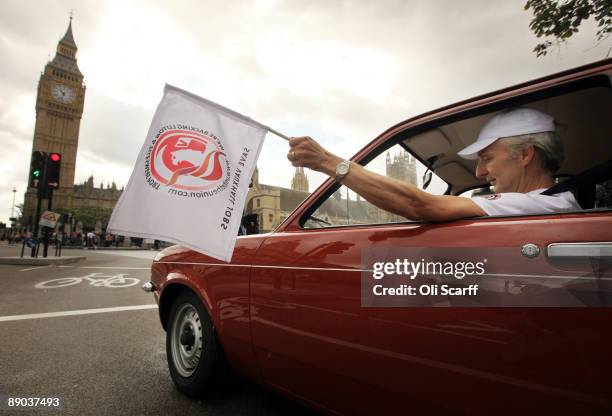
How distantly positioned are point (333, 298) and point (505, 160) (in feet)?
3.32

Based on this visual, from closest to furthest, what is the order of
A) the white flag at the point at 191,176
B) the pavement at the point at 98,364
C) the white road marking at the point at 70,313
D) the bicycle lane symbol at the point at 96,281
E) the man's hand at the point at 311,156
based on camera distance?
the man's hand at the point at 311,156 < the white flag at the point at 191,176 < the pavement at the point at 98,364 < the white road marking at the point at 70,313 < the bicycle lane symbol at the point at 96,281

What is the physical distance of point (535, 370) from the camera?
996 millimetres

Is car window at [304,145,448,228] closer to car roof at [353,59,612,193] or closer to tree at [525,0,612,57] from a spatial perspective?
car roof at [353,59,612,193]

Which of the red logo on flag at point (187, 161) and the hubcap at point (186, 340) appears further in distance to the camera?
the hubcap at point (186, 340)

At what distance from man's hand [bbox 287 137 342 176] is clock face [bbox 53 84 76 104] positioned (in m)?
117

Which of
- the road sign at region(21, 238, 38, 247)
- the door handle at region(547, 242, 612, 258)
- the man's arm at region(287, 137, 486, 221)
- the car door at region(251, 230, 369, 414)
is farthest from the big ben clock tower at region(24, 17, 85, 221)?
the door handle at region(547, 242, 612, 258)

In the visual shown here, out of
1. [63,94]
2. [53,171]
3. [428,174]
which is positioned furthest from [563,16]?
[63,94]

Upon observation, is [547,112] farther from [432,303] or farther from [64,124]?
[64,124]

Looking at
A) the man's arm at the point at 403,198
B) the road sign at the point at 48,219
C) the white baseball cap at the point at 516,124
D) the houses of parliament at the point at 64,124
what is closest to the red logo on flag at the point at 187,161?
the man's arm at the point at 403,198

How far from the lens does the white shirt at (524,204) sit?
4.25ft

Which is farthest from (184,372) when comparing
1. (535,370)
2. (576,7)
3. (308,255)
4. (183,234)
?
(576,7)

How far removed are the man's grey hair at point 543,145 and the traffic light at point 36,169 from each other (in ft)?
52.2

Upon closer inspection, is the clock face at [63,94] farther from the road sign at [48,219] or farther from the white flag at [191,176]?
the white flag at [191,176]

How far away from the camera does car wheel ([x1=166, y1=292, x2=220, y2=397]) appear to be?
90.1 inches
